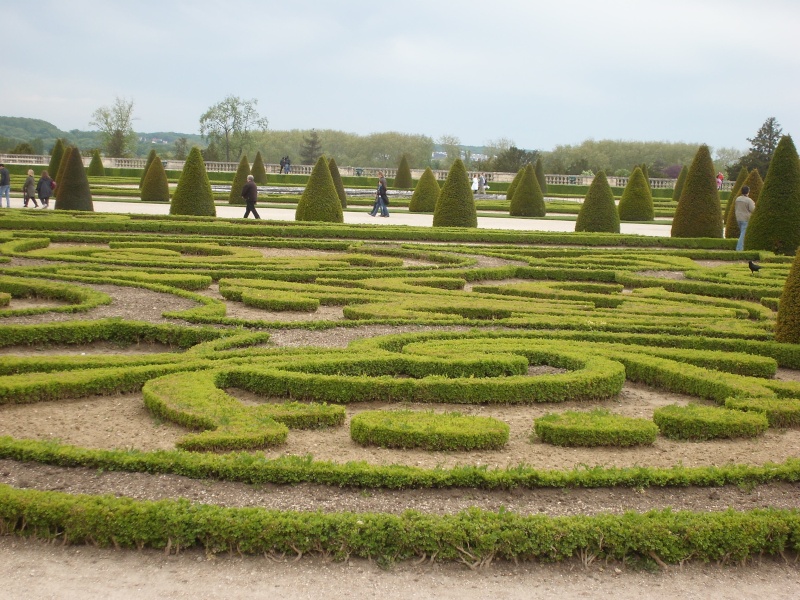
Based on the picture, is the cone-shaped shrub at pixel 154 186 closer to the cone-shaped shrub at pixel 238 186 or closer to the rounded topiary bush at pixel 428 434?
the cone-shaped shrub at pixel 238 186

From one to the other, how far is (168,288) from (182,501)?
6617 millimetres

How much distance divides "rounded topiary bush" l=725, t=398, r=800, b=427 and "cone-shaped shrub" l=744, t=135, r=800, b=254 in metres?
12.0

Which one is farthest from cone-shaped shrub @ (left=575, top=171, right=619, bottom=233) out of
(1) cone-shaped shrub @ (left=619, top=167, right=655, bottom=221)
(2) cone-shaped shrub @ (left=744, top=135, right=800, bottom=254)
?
(1) cone-shaped shrub @ (left=619, top=167, right=655, bottom=221)

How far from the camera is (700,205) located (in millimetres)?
21234

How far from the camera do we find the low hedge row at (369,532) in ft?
15.5

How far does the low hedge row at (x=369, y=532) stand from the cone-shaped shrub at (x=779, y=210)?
47.3 ft

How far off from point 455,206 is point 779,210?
25.5 ft

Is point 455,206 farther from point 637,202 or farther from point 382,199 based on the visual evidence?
point 637,202

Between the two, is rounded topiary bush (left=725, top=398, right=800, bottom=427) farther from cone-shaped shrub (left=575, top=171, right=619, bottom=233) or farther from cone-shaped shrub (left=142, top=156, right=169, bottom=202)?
cone-shaped shrub (left=142, top=156, right=169, bottom=202)

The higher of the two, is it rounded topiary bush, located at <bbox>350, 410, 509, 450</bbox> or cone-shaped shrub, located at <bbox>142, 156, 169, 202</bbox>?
cone-shaped shrub, located at <bbox>142, 156, 169, 202</bbox>

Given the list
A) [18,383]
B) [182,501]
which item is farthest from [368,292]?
[182,501]

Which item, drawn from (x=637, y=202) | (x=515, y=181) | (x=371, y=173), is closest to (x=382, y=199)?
(x=637, y=202)

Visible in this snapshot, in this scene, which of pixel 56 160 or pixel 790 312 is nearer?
pixel 790 312

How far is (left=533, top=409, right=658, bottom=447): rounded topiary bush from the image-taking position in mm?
6223
